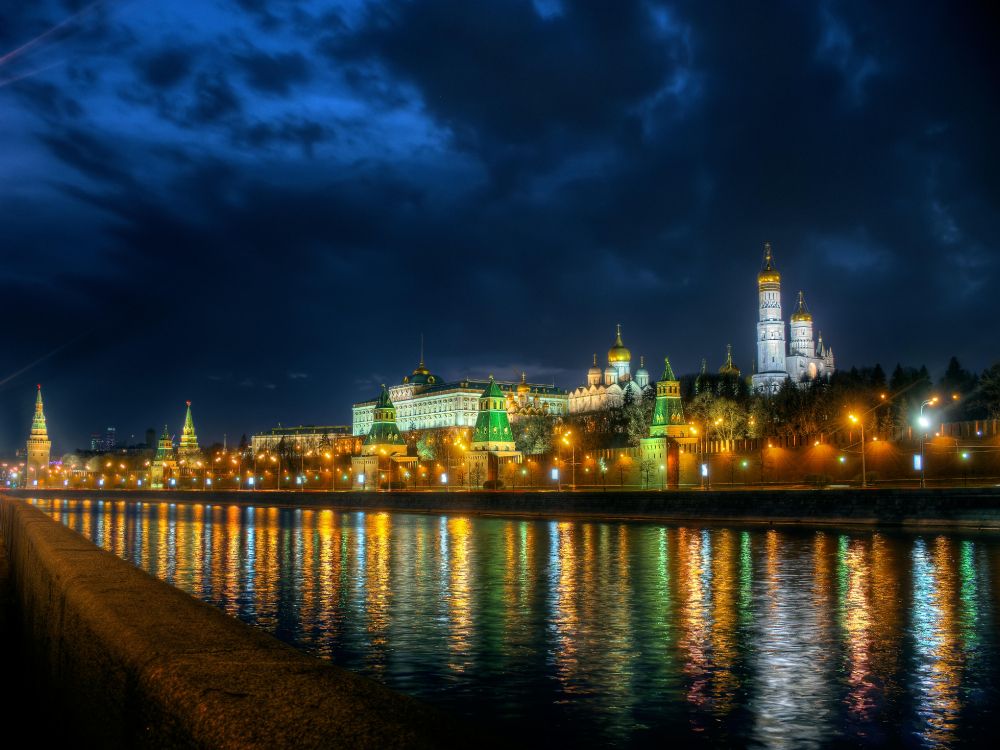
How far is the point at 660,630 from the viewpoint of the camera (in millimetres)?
13992

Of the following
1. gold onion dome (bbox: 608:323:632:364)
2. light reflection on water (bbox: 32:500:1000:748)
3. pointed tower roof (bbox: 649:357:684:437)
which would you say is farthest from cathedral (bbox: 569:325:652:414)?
light reflection on water (bbox: 32:500:1000:748)

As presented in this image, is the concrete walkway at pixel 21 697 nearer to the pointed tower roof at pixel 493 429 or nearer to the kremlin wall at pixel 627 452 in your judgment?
the kremlin wall at pixel 627 452

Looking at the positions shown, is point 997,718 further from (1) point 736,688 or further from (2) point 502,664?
(2) point 502,664

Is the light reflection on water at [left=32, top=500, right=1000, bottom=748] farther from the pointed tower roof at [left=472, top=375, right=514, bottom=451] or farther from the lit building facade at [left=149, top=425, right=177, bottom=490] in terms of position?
the lit building facade at [left=149, top=425, right=177, bottom=490]

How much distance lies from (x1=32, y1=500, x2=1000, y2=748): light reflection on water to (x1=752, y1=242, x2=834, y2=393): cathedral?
476 feet

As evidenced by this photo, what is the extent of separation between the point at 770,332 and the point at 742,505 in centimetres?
13890

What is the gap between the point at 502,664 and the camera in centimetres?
1179

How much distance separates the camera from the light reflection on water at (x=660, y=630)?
9.30 m

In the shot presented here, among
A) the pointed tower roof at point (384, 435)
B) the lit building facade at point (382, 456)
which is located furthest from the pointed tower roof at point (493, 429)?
the pointed tower roof at point (384, 435)

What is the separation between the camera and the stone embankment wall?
10.5 feet

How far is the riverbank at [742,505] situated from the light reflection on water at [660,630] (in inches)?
179

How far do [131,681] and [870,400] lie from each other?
8456 cm

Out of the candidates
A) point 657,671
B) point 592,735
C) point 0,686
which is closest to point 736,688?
point 657,671

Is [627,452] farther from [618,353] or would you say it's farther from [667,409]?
[618,353]
